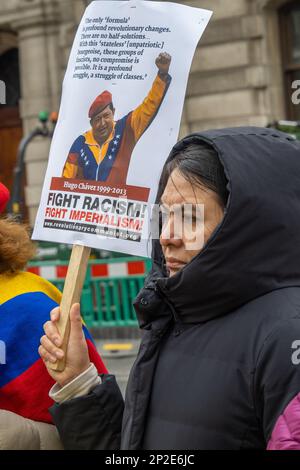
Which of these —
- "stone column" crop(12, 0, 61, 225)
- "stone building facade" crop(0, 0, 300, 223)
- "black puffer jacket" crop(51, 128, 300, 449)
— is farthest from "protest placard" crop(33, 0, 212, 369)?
"stone column" crop(12, 0, 61, 225)

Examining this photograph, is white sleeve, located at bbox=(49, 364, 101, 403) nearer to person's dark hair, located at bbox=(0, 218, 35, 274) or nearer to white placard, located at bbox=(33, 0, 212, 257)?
white placard, located at bbox=(33, 0, 212, 257)

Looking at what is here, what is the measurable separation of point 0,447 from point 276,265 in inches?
36.9

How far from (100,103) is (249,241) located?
0.80 m

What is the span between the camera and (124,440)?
83.0 inches

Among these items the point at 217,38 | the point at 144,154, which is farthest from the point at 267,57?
the point at 144,154

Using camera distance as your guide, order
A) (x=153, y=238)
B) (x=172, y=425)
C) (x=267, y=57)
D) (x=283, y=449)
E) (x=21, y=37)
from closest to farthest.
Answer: (x=283, y=449) → (x=172, y=425) → (x=153, y=238) → (x=267, y=57) → (x=21, y=37)

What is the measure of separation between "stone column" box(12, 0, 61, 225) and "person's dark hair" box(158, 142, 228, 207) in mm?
15149

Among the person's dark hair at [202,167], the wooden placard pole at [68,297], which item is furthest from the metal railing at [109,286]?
the person's dark hair at [202,167]

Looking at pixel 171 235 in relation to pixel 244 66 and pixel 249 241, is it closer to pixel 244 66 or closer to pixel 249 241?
pixel 249 241

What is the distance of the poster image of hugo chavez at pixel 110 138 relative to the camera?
249 cm

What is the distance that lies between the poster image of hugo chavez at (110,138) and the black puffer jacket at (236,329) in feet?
1.40

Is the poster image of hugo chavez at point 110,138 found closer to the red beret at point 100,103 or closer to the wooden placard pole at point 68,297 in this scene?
the red beret at point 100,103

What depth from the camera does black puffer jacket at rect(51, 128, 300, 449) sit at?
185 centimetres

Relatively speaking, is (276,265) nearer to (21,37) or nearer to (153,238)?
(153,238)
